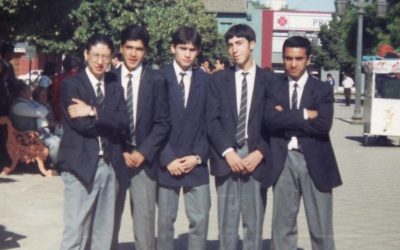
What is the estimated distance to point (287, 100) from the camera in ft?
23.9

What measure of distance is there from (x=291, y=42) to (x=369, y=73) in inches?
552

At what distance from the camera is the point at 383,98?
67.4 ft

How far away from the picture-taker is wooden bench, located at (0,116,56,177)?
14516mm

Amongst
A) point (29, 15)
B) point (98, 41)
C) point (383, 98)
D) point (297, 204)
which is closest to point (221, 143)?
point (297, 204)

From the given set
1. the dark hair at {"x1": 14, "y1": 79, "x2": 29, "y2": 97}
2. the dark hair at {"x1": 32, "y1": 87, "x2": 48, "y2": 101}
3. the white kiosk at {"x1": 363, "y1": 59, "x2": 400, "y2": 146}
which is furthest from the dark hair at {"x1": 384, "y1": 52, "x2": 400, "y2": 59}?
the dark hair at {"x1": 14, "y1": 79, "x2": 29, "y2": 97}

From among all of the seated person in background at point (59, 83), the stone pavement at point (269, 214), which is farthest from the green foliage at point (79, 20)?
the stone pavement at point (269, 214)

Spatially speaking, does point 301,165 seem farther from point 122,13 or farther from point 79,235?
point 122,13

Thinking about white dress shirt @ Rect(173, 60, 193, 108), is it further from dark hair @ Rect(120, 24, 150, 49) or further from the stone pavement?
the stone pavement

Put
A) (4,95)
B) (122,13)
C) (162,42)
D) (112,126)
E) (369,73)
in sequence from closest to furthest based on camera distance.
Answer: (112,126), (4,95), (369,73), (122,13), (162,42)

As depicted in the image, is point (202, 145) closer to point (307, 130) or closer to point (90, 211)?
point (307, 130)

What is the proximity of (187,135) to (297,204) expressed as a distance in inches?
40.9

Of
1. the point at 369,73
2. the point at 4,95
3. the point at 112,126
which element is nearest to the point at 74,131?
the point at 112,126

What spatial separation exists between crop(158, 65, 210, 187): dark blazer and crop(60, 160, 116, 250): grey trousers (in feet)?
1.62

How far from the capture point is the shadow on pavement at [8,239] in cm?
872
